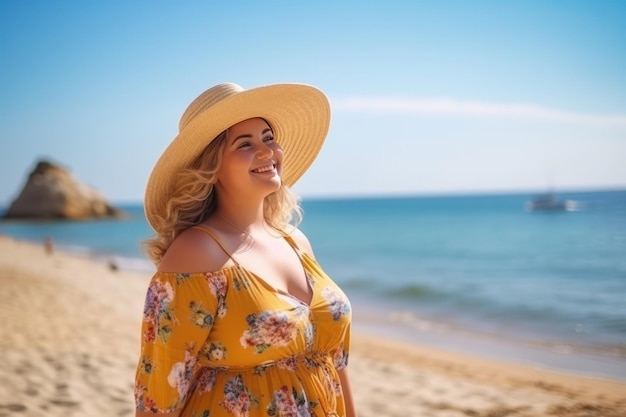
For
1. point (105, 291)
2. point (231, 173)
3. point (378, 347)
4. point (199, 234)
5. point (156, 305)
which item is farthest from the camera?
point (105, 291)

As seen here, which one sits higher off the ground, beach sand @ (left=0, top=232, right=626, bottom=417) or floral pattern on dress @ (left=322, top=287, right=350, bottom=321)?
floral pattern on dress @ (left=322, top=287, right=350, bottom=321)

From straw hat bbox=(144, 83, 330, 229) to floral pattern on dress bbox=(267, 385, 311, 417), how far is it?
0.84 meters

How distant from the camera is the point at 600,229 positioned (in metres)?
41.2

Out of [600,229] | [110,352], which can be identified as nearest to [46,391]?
[110,352]

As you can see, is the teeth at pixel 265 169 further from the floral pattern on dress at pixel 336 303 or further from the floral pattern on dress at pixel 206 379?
the floral pattern on dress at pixel 206 379

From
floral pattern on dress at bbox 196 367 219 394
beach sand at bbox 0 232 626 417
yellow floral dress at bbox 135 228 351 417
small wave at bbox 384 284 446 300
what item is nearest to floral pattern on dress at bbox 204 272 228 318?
yellow floral dress at bbox 135 228 351 417

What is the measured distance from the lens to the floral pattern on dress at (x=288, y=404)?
196 centimetres

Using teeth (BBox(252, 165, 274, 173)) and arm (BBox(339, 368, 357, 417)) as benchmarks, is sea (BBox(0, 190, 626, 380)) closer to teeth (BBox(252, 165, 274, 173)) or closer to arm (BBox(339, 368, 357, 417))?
teeth (BBox(252, 165, 274, 173))

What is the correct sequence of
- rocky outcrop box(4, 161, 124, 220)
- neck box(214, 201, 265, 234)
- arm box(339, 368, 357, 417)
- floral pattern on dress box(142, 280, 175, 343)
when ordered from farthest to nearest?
rocky outcrop box(4, 161, 124, 220)
arm box(339, 368, 357, 417)
neck box(214, 201, 265, 234)
floral pattern on dress box(142, 280, 175, 343)

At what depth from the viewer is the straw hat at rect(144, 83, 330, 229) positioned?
6.91 feet

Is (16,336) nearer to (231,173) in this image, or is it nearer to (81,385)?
(81,385)

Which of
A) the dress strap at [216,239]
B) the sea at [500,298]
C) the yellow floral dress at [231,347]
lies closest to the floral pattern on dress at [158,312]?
the yellow floral dress at [231,347]

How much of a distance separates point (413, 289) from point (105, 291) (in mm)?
8400

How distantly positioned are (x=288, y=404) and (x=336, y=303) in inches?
16.3
